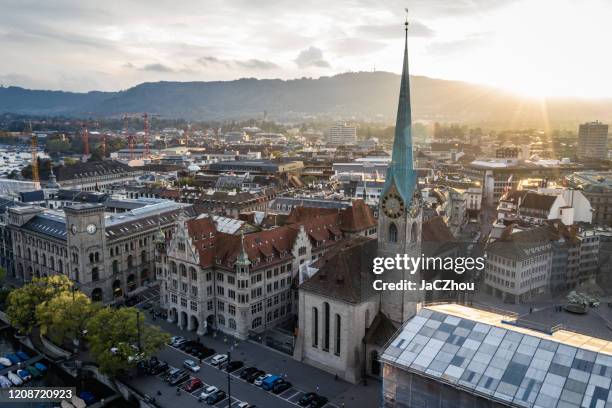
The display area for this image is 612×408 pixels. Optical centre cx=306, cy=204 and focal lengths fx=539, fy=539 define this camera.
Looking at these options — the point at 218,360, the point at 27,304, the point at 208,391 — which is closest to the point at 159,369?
the point at 218,360

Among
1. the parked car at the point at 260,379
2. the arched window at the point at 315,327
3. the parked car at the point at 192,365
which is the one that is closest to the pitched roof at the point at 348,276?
the arched window at the point at 315,327

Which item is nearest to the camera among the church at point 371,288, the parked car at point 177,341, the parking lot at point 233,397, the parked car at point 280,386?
the parking lot at point 233,397

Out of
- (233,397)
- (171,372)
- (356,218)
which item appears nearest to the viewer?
(233,397)

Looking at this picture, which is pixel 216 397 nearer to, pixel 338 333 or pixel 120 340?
pixel 120 340

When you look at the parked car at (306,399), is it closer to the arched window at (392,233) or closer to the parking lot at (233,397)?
the parking lot at (233,397)

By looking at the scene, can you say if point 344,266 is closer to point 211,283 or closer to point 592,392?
point 211,283

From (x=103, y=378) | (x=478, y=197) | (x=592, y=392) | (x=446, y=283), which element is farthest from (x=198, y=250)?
(x=478, y=197)
